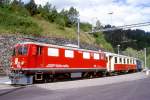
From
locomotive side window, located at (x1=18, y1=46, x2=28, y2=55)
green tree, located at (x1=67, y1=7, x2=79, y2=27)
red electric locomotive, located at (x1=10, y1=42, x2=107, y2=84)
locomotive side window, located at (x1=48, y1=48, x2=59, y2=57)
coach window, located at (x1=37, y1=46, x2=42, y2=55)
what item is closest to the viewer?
red electric locomotive, located at (x1=10, y1=42, x2=107, y2=84)

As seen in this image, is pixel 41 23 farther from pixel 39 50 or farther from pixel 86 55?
pixel 39 50

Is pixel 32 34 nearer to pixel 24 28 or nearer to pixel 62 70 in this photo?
pixel 24 28

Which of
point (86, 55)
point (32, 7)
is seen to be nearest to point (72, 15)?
point (32, 7)

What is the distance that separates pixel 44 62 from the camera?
99.3 feet

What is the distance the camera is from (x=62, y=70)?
33.2 m

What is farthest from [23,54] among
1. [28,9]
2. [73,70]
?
[28,9]

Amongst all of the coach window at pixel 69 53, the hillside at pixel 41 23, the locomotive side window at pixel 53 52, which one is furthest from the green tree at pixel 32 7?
the locomotive side window at pixel 53 52

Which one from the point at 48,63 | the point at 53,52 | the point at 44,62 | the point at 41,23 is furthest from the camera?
the point at 41,23

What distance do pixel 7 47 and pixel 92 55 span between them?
30.2 feet

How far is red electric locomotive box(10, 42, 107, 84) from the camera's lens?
28.4 m

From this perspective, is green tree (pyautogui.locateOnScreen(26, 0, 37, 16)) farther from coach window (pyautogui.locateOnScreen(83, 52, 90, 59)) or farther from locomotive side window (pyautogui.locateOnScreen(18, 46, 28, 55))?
locomotive side window (pyautogui.locateOnScreen(18, 46, 28, 55))

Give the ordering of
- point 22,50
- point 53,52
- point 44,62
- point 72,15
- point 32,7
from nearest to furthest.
Answer: point 22,50
point 44,62
point 53,52
point 32,7
point 72,15

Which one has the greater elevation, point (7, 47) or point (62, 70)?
point (7, 47)

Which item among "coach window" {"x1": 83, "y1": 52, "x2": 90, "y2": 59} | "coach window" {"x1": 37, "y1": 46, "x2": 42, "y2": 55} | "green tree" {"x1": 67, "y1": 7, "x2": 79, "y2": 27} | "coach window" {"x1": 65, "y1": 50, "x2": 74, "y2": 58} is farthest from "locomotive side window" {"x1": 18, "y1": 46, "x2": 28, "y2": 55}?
"green tree" {"x1": 67, "y1": 7, "x2": 79, "y2": 27}
